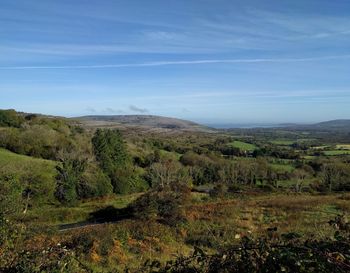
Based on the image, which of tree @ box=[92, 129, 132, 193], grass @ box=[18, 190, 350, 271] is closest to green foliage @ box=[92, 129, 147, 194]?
tree @ box=[92, 129, 132, 193]

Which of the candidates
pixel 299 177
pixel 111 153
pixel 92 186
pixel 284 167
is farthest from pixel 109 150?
pixel 284 167

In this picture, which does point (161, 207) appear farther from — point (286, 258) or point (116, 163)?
point (116, 163)

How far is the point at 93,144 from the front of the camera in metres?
70.8

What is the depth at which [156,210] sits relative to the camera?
2347 centimetres

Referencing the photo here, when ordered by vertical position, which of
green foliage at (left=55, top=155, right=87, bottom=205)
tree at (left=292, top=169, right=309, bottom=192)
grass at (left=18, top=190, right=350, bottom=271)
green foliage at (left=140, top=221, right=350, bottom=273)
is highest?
green foliage at (left=140, top=221, right=350, bottom=273)

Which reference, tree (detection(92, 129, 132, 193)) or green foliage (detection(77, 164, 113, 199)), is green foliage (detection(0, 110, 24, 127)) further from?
green foliage (detection(77, 164, 113, 199))

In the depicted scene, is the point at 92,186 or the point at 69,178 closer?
the point at 69,178

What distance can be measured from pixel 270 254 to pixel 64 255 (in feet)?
9.47

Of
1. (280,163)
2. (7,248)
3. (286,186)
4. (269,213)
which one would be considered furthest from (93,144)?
(7,248)

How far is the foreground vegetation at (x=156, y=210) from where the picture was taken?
134 inches

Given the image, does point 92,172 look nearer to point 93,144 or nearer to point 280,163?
point 93,144

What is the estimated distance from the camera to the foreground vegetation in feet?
11.2

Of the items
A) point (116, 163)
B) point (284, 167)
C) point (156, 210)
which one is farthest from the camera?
point (284, 167)

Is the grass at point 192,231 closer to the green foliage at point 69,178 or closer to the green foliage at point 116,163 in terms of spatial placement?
the green foliage at point 69,178
